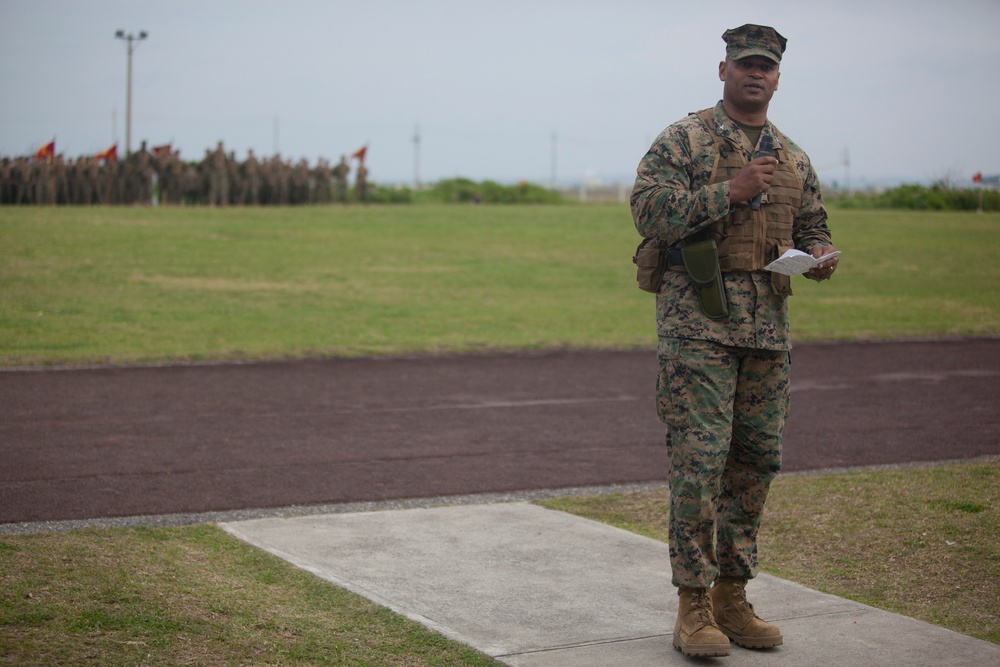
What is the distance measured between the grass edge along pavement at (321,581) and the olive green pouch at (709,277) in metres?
1.55

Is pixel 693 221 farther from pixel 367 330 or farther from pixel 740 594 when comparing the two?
pixel 367 330

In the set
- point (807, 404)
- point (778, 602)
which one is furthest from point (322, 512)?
point (807, 404)

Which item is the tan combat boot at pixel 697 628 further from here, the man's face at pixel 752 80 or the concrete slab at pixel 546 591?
the man's face at pixel 752 80

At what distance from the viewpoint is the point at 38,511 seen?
21.9 ft

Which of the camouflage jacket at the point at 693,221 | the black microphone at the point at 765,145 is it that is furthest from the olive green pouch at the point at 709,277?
the black microphone at the point at 765,145

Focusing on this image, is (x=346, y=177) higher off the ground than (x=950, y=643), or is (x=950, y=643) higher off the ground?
(x=346, y=177)

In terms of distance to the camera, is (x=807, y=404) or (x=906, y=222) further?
(x=906, y=222)

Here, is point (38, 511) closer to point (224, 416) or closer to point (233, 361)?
point (224, 416)

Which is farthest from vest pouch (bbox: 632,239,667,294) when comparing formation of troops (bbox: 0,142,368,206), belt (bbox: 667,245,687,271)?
formation of troops (bbox: 0,142,368,206)

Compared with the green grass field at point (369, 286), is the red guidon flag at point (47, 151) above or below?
above

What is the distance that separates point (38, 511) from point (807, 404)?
22.3 ft

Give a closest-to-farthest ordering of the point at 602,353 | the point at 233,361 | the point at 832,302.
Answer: the point at 233,361
the point at 602,353
the point at 832,302

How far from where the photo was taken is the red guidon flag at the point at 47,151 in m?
32.7

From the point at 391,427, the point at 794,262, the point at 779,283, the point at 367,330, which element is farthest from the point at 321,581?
the point at 367,330
